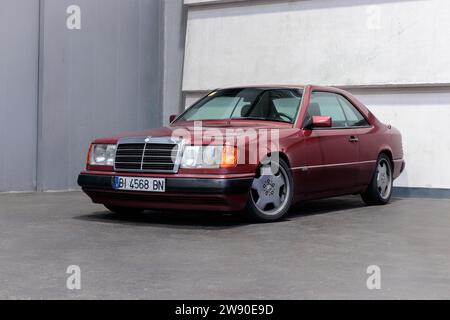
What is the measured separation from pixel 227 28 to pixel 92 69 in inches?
92.9

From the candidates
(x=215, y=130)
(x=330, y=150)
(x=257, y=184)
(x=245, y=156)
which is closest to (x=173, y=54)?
(x=330, y=150)

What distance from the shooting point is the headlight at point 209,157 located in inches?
255

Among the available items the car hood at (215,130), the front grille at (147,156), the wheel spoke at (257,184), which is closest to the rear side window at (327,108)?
the car hood at (215,130)

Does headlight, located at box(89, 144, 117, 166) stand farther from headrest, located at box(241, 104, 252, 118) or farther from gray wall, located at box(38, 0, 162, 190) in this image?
gray wall, located at box(38, 0, 162, 190)

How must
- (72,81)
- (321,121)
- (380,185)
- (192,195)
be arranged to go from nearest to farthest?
(192,195), (321,121), (380,185), (72,81)

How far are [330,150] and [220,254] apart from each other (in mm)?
2821

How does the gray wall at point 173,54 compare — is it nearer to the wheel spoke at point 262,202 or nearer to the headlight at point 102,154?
the headlight at point 102,154

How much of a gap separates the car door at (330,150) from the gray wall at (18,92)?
411cm

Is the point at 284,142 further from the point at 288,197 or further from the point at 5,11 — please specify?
the point at 5,11

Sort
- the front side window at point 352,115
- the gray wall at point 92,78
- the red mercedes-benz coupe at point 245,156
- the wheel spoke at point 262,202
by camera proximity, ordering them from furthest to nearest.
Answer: the gray wall at point 92,78 → the front side window at point 352,115 → the wheel spoke at point 262,202 → the red mercedes-benz coupe at point 245,156

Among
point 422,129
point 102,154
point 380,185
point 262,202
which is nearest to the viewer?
point 262,202

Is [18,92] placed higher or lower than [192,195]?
higher

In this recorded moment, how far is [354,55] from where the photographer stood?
10758 mm

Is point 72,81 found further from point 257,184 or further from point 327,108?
point 257,184
